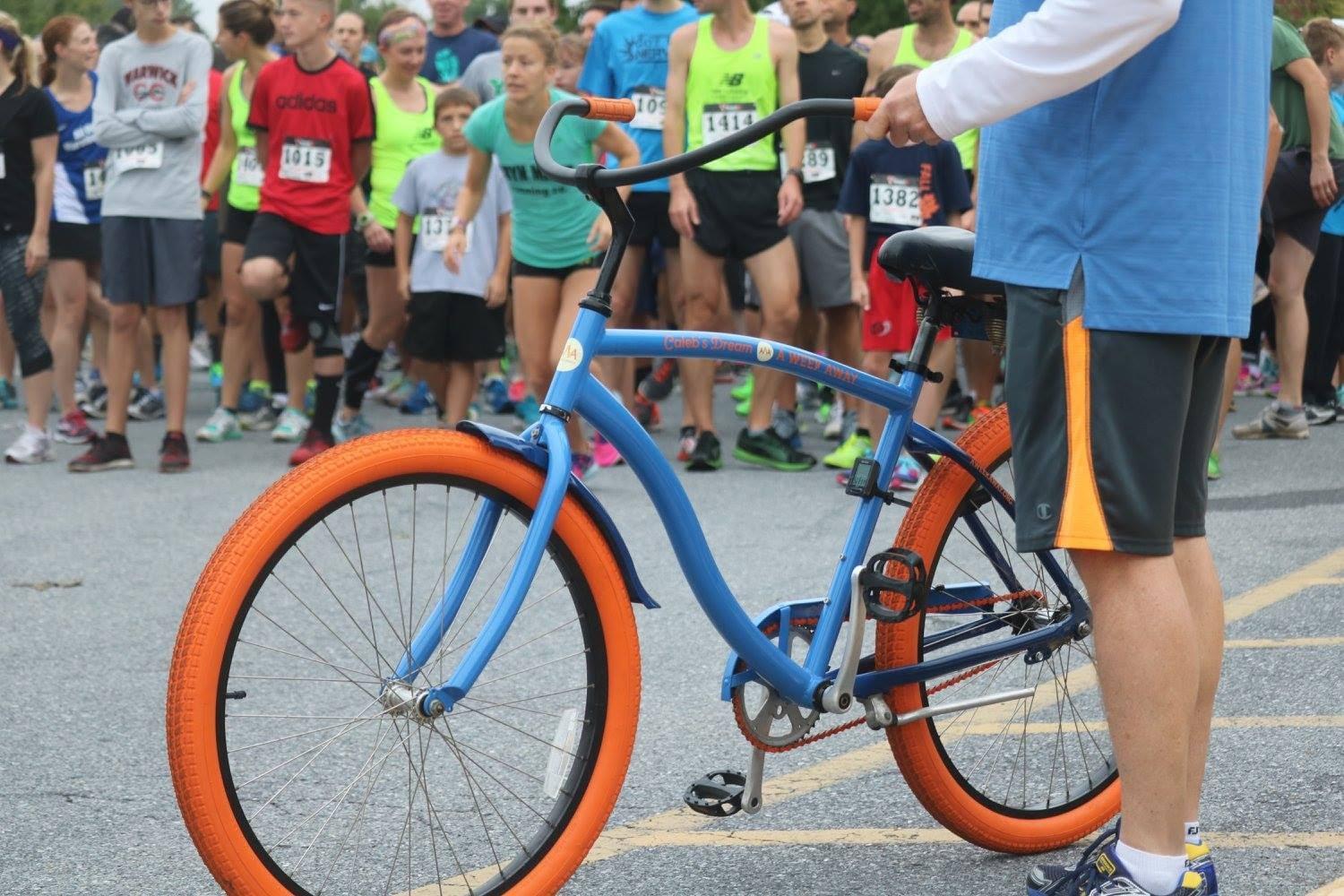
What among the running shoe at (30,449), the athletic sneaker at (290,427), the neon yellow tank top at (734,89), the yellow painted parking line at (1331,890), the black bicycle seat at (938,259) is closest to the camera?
the yellow painted parking line at (1331,890)

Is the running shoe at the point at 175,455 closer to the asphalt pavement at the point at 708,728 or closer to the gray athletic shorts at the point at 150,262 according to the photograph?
the gray athletic shorts at the point at 150,262

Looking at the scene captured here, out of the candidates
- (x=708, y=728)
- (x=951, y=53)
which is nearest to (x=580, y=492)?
(x=708, y=728)

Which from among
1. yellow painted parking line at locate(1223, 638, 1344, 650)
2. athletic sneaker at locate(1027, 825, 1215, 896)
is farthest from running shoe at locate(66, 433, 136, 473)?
athletic sneaker at locate(1027, 825, 1215, 896)

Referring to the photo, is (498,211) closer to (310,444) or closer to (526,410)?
(310,444)

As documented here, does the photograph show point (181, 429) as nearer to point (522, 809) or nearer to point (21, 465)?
point (21, 465)

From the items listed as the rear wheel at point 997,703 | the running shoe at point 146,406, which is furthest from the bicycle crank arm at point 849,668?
the running shoe at point 146,406

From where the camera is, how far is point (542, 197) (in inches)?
316

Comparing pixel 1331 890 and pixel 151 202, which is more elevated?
pixel 151 202

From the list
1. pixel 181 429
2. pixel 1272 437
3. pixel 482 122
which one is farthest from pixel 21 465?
pixel 1272 437

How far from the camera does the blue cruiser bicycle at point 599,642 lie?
2699mm

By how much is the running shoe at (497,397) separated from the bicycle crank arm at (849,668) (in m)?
8.41

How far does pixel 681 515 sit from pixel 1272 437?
6.97 metres

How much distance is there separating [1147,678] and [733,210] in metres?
6.03

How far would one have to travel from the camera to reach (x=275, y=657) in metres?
4.92
